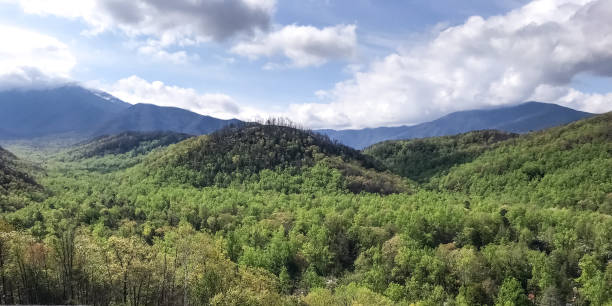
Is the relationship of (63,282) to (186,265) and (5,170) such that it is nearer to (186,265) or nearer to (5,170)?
(186,265)

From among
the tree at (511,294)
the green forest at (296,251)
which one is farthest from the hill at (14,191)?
the tree at (511,294)

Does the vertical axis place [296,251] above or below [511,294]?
below

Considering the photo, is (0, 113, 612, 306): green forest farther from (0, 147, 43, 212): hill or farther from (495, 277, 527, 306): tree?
(0, 147, 43, 212): hill

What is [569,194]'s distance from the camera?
617 feet

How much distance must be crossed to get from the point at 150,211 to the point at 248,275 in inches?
4103

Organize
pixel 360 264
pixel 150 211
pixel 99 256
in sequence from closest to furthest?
pixel 99 256 < pixel 360 264 < pixel 150 211

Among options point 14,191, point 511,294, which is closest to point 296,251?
point 511,294

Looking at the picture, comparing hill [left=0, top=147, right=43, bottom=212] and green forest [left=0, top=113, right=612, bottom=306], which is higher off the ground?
hill [left=0, top=147, right=43, bottom=212]

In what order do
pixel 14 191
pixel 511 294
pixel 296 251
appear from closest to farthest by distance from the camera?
pixel 511 294, pixel 296 251, pixel 14 191

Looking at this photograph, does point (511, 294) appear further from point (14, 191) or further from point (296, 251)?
point (14, 191)

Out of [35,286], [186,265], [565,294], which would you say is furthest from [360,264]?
[35,286]

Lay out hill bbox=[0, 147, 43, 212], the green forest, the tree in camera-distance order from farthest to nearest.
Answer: hill bbox=[0, 147, 43, 212]
the tree
the green forest

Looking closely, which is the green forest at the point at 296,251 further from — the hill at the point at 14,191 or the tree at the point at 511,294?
the hill at the point at 14,191

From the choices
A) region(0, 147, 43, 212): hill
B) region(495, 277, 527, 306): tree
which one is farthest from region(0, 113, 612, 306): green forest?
region(0, 147, 43, 212): hill
